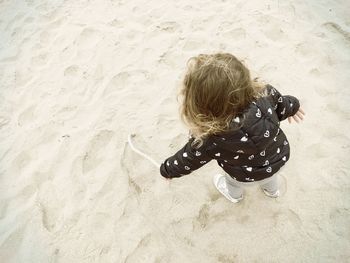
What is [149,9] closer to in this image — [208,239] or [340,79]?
[340,79]

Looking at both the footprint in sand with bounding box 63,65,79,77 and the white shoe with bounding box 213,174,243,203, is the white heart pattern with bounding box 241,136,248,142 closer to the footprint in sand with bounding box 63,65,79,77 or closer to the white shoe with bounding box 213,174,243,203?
the white shoe with bounding box 213,174,243,203

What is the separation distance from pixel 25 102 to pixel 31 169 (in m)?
0.59

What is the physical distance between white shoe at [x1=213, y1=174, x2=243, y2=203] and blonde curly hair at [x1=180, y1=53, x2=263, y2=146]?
0.62m

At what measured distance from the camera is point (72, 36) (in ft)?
9.23

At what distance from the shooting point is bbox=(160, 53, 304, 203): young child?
1.16m

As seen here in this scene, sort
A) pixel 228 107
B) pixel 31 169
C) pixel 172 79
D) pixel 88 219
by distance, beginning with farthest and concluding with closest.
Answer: pixel 172 79 → pixel 31 169 → pixel 88 219 → pixel 228 107

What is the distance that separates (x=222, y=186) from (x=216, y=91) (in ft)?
2.53

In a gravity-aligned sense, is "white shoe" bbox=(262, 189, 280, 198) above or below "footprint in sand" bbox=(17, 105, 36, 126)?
below

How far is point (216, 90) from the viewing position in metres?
1.16

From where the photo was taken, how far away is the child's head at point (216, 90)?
115cm

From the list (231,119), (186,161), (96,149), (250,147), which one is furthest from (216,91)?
(96,149)

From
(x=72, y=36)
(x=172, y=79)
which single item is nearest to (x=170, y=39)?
(x=172, y=79)

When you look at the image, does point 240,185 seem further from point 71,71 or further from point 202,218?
point 71,71

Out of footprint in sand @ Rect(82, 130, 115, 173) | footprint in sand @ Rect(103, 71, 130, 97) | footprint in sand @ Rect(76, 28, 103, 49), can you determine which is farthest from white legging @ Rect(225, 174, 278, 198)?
footprint in sand @ Rect(76, 28, 103, 49)
